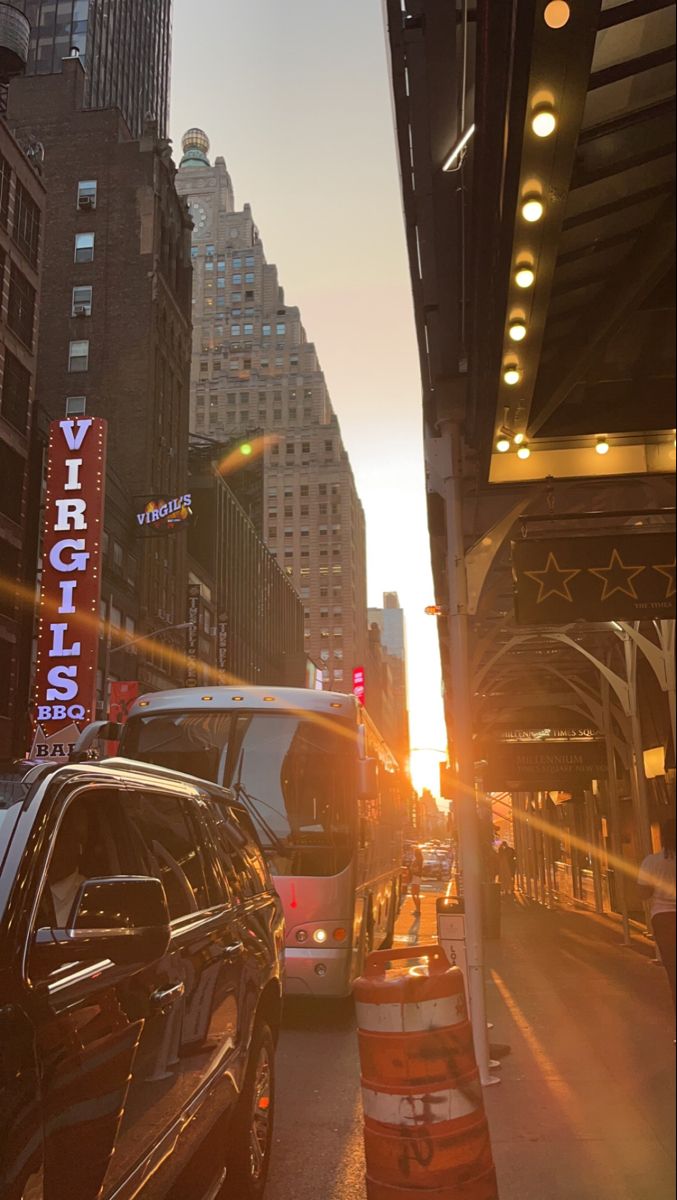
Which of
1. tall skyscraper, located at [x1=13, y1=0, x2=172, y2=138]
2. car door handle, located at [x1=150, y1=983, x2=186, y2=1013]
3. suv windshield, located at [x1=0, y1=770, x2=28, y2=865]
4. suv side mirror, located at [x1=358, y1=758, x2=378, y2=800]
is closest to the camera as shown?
suv windshield, located at [x1=0, y1=770, x2=28, y2=865]

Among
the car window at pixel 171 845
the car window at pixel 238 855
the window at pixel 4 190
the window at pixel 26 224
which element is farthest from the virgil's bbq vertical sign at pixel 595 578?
the window at pixel 26 224

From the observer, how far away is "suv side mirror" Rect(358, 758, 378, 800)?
37.4 feet

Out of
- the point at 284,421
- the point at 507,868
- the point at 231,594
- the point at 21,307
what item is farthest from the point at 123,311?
the point at 284,421

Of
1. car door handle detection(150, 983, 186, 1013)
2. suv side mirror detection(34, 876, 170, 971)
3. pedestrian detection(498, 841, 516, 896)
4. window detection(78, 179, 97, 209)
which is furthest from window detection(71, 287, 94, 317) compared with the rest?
suv side mirror detection(34, 876, 170, 971)

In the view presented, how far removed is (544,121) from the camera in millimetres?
3297

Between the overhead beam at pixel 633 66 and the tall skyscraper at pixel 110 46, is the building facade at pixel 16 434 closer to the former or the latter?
the overhead beam at pixel 633 66

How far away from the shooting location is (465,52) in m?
4.95

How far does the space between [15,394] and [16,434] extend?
5.12 ft

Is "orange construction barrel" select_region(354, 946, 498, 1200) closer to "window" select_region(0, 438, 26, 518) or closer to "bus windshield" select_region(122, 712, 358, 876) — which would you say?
"bus windshield" select_region(122, 712, 358, 876)

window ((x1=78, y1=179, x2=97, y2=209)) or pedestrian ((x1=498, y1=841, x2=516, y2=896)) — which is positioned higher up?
window ((x1=78, y1=179, x2=97, y2=209))

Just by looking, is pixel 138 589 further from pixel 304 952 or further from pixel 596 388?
pixel 596 388

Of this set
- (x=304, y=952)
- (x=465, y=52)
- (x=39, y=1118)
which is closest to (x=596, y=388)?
(x=465, y=52)

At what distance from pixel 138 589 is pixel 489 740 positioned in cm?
3619

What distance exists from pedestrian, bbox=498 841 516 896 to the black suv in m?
23.7
